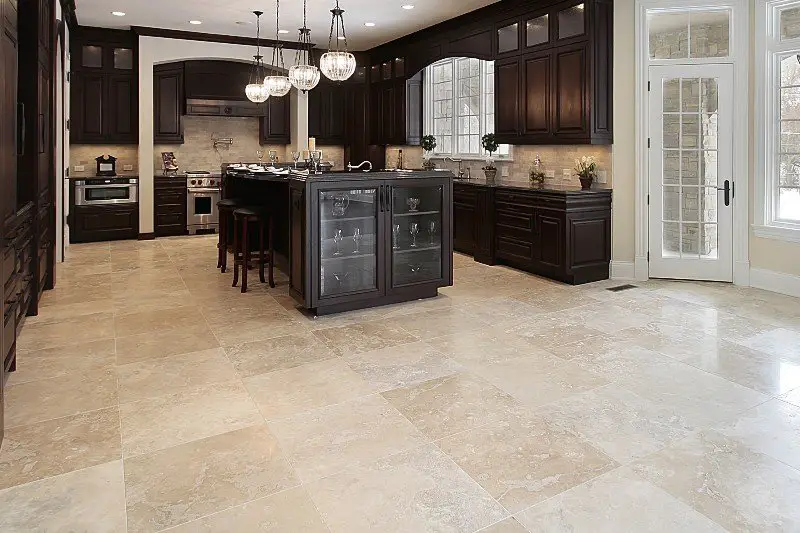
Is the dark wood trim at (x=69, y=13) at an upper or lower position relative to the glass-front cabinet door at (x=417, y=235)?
upper

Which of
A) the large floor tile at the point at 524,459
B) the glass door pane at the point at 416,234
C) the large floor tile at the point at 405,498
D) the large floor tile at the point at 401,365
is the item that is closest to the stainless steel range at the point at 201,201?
the glass door pane at the point at 416,234

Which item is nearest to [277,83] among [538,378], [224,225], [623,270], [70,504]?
[224,225]

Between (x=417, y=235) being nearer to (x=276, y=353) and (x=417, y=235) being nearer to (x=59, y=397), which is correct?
(x=276, y=353)

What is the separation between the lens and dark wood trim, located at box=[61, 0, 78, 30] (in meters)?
7.64

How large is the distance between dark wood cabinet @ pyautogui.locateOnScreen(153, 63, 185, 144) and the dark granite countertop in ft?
16.1

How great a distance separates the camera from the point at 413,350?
413 centimetres

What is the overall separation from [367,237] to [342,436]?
8.35ft

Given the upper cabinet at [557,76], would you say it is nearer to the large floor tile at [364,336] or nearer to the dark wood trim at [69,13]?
the large floor tile at [364,336]

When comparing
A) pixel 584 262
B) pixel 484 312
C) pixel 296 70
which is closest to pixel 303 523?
pixel 484 312

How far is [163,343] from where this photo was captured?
168 inches

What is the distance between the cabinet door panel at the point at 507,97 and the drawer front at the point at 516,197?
0.79 metres

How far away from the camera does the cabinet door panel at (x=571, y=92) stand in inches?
252

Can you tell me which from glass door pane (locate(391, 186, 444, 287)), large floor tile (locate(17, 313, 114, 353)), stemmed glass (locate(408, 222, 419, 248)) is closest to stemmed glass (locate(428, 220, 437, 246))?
glass door pane (locate(391, 186, 444, 287))

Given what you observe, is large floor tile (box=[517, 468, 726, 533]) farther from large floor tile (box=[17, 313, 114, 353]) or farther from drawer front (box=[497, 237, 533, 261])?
drawer front (box=[497, 237, 533, 261])
